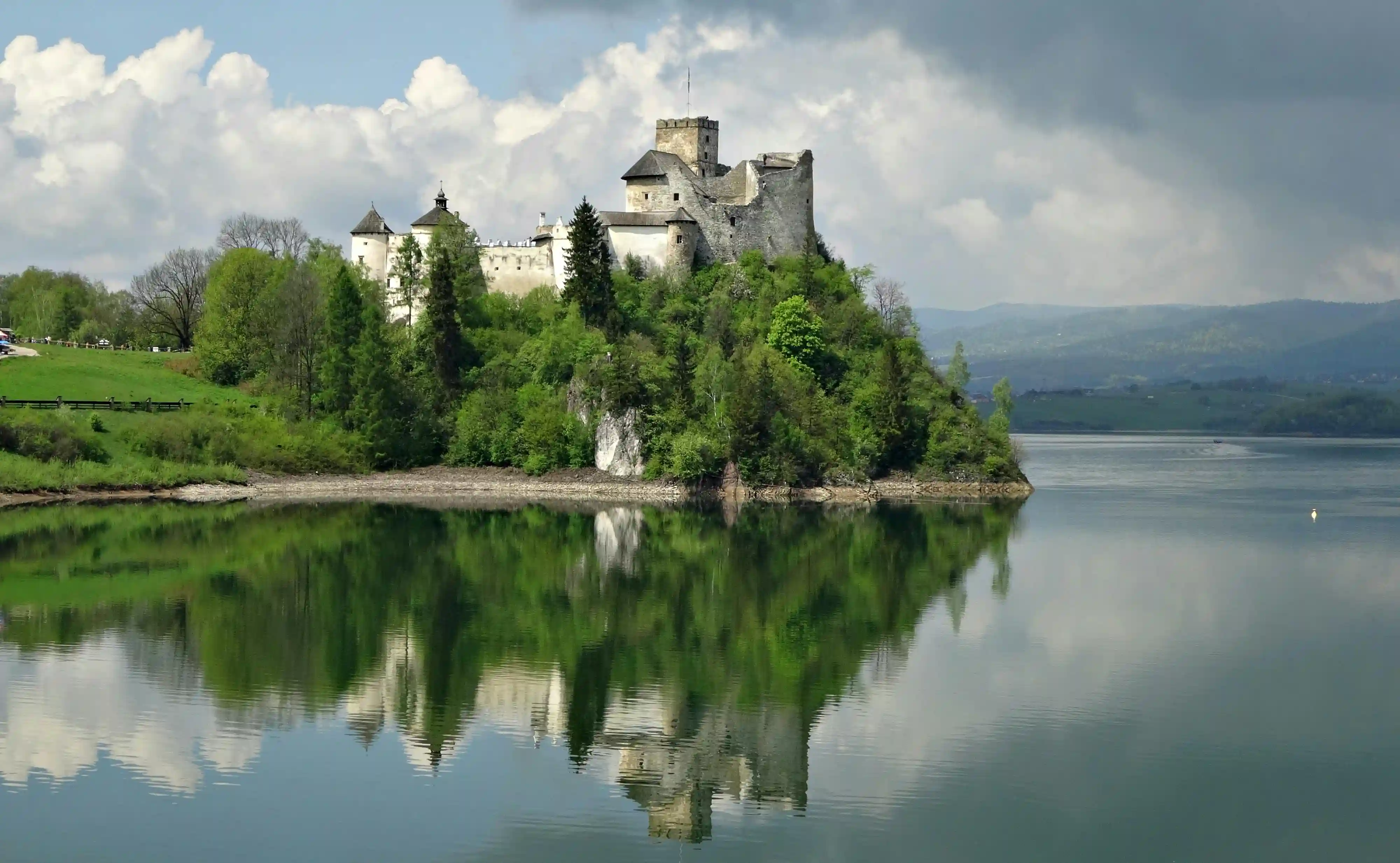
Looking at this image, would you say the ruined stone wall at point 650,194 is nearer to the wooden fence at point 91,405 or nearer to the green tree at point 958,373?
the green tree at point 958,373

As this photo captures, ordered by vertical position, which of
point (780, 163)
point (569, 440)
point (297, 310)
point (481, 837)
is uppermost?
point (780, 163)

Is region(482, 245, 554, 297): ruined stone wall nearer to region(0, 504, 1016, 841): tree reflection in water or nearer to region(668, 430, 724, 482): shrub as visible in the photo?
region(668, 430, 724, 482): shrub

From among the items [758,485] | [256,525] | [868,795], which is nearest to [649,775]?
[868,795]

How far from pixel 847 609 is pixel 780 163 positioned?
40619mm

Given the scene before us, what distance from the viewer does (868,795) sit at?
67.1 ft

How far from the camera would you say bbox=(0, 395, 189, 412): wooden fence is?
62.2 meters

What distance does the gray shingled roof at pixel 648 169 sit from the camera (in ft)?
234

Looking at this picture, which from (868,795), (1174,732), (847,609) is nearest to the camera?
(868,795)

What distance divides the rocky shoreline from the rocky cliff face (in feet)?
1.54

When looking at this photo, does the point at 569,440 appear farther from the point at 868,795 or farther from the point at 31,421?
the point at 868,795

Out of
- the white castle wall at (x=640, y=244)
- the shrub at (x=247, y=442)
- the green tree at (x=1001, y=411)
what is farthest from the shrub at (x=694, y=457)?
the green tree at (x=1001, y=411)

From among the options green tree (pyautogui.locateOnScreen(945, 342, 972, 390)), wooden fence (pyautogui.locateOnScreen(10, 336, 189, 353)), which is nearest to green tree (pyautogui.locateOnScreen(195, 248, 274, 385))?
wooden fence (pyautogui.locateOnScreen(10, 336, 189, 353))

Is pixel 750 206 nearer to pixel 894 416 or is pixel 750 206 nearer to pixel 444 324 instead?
pixel 894 416

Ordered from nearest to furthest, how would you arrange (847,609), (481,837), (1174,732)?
(481,837)
(1174,732)
(847,609)
